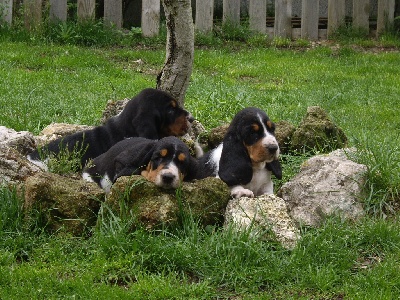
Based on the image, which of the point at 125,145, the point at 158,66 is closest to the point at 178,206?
the point at 125,145

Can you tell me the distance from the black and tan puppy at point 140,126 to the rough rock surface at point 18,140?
5.8 inches

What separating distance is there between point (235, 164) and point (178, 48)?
2268 mm

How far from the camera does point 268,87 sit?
13.5 metres

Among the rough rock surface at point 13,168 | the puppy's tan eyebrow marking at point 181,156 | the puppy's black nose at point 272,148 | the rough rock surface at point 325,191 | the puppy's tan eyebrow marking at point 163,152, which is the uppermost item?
the puppy's black nose at point 272,148

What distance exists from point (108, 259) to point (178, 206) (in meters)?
0.79

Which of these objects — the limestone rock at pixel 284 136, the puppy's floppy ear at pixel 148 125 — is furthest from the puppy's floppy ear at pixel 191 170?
the limestone rock at pixel 284 136

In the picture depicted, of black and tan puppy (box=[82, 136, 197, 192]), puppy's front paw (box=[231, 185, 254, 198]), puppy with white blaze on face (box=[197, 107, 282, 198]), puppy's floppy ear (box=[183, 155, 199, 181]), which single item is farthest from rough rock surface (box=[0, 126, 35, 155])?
puppy's front paw (box=[231, 185, 254, 198])

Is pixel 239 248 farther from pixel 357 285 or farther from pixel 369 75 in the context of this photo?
pixel 369 75

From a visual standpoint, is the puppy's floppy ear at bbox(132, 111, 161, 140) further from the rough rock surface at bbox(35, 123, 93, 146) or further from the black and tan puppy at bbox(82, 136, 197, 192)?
the rough rock surface at bbox(35, 123, 93, 146)

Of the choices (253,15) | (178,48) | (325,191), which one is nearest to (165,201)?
(325,191)

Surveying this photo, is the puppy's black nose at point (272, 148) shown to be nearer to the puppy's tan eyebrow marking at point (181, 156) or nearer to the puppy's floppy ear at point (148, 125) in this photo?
the puppy's tan eyebrow marking at point (181, 156)

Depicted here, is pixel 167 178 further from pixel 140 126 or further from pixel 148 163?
pixel 140 126

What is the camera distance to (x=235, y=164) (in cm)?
703

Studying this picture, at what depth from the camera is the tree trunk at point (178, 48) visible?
8.65 meters
